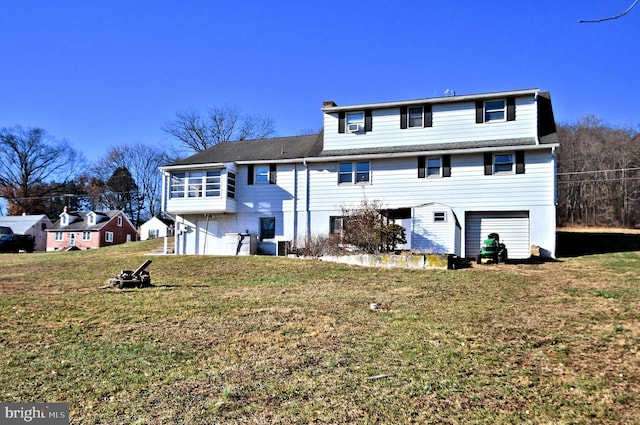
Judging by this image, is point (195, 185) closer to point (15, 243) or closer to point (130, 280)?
point (130, 280)

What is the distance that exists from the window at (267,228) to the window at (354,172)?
158 inches

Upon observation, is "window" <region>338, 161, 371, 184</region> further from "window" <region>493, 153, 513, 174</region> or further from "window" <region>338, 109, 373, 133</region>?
"window" <region>493, 153, 513, 174</region>

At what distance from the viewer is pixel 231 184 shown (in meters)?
22.1

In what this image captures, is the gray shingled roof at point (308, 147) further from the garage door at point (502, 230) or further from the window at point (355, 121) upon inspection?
the garage door at point (502, 230)

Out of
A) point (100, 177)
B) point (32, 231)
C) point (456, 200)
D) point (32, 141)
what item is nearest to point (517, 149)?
point (456, 200)

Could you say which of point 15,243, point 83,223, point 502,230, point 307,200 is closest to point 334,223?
point 307,200

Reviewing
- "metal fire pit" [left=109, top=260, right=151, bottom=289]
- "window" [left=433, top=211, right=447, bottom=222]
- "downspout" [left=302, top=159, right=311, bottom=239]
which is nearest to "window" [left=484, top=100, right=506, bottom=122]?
"window" [left=433, top=211, right=447, bottom=222]

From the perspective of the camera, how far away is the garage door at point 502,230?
1816 cm

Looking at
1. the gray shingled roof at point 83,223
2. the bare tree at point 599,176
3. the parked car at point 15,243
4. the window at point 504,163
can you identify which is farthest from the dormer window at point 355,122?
the gray shingled roof at point 83,223

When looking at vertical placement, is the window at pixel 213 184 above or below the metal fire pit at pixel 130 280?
above

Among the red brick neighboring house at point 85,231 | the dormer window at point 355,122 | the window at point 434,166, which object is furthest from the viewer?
the red brick neighboring house at point 85,231

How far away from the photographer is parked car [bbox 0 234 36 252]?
124 ft

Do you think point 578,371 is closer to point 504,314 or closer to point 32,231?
point 504,314

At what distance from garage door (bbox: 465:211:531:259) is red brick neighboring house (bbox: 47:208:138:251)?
127 feet
